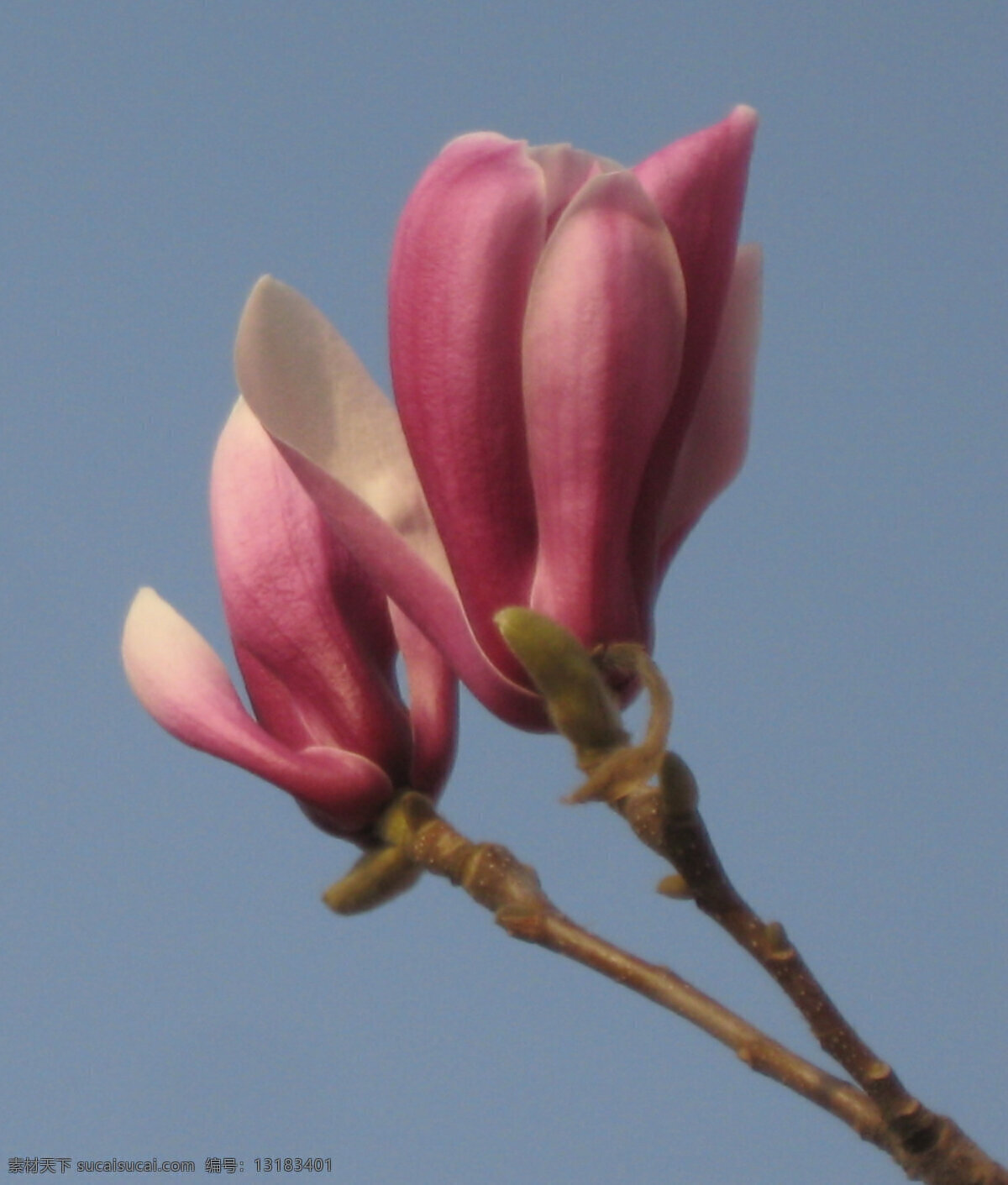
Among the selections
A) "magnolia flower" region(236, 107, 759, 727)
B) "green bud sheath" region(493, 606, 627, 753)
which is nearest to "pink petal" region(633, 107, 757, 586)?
"magnolia flower" region(236, 107, 759, 727)

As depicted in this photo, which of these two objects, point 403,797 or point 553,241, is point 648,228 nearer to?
point 553,241

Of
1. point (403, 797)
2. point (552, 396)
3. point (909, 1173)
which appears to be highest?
point (552, 396)

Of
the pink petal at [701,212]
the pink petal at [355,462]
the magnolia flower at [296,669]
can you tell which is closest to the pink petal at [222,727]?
the magnolia flower at [296,669]

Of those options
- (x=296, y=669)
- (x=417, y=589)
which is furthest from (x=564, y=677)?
(x=296, y=669)

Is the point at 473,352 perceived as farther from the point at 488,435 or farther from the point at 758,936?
the point at 758,936

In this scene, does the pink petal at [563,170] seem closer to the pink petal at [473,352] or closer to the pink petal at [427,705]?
the pink petal at [473,352]

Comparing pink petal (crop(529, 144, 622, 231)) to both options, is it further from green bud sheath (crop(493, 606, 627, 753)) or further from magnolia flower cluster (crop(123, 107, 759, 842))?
green bud sheath (crop(493, 606, 627, 753))

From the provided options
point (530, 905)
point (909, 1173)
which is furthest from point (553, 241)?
point (909, 1173)
